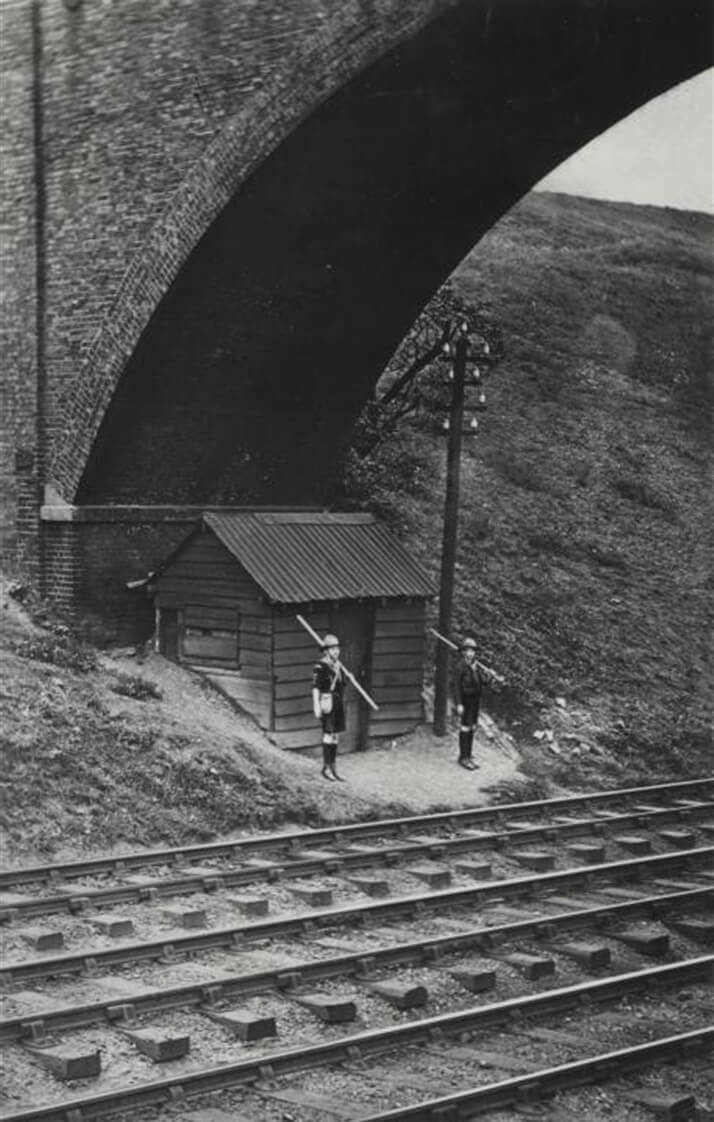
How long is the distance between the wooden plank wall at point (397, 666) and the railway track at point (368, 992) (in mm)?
4855

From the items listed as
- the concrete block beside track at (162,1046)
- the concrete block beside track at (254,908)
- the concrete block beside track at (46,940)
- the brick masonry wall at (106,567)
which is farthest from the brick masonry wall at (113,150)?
the concrete block beside track at (162,1046)

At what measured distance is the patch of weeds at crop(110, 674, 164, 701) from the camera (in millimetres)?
16859

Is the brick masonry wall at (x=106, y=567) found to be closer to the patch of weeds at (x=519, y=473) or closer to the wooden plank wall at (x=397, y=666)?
the wooden plank wall at (x=397, y=666)

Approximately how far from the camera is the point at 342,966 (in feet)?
31.7

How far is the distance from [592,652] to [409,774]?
19.8 feet

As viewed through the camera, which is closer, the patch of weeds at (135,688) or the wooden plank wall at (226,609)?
the patch of weeds at (135,688)

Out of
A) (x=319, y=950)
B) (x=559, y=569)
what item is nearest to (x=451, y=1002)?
(x=319, y=950)

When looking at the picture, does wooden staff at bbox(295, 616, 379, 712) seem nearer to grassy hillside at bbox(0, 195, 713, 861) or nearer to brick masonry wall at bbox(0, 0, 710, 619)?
grassy hillside at bbox(0, 195, 713, 861)

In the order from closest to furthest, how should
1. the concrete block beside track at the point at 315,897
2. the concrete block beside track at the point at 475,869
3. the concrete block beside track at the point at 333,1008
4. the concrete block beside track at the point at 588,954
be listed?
the concrete block beside track at the point at 333,1008 → the concrete block beside track at the point at 588,954 → the concrete block beside track at the point at 315,897 → the concrete block beside track at the point at 475,869

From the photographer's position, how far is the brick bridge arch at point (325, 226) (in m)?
15.5

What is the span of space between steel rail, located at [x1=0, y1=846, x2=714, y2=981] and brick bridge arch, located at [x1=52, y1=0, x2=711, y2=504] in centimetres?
817

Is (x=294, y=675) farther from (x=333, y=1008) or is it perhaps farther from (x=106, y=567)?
(x=333, y=1008)

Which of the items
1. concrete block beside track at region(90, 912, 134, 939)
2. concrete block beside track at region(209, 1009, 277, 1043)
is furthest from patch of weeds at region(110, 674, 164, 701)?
concrete block beside track at region(209, 1009, 277, 1043)

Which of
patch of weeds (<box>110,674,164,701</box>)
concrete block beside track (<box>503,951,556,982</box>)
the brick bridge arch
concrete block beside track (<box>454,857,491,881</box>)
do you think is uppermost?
the brick bridge arch
